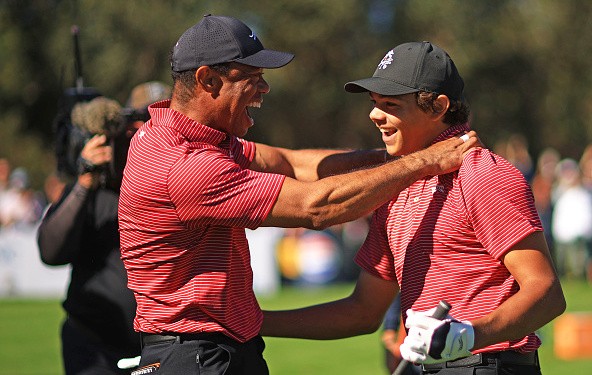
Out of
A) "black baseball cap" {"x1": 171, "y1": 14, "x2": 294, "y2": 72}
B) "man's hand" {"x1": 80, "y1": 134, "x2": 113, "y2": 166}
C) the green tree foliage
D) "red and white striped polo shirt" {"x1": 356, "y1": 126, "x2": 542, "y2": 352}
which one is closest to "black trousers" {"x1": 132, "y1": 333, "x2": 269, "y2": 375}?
"red and white striped polo shirt" {"x1": 356, "y1": 126, "x2": 542, "y2": 352}

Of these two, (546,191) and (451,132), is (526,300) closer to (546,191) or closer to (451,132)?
(451,132)

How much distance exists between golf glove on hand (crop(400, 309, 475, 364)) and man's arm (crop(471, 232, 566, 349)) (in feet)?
0.28

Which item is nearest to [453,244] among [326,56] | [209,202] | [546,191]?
[209,202]

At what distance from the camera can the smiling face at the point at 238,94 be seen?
467cm

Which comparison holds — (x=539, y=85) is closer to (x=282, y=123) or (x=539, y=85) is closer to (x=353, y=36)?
(x=353, y=36)

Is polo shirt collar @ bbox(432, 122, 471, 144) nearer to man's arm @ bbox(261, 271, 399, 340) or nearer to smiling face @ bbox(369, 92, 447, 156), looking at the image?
smiling face @ bbox(369, 92, 447, 156)

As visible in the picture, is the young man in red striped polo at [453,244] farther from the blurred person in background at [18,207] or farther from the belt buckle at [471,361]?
the blurred person in background at [18,207]

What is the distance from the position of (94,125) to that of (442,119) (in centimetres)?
224

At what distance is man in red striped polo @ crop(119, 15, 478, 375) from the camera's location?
4.45 m

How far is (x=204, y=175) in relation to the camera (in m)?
4.41

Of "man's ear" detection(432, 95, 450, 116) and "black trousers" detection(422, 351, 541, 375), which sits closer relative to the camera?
"black trousers" detection(422, 351, 541, 375)

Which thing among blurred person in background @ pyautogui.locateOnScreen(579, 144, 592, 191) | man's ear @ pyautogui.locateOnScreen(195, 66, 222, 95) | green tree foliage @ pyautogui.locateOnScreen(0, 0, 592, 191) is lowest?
green tree foliage @ pyautogui.locateOnScreen(0, 0, 592, 191)

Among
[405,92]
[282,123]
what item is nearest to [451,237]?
[405,92]

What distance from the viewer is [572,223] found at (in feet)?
68.3
